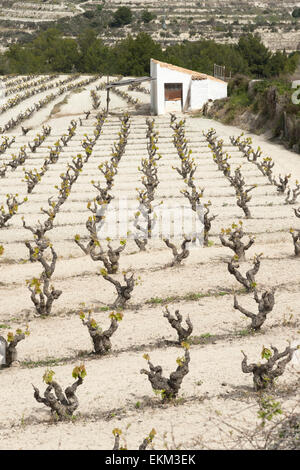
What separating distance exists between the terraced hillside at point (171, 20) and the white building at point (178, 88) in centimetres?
6597

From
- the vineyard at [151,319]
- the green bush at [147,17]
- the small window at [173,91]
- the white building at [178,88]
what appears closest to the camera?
the vineyard at [151,319]

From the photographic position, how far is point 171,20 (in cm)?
13875

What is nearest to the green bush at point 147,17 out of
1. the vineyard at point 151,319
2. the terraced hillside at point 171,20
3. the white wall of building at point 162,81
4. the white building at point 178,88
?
Result: the terraced hillside at point 171,20

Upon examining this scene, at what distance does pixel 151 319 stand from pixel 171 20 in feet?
438

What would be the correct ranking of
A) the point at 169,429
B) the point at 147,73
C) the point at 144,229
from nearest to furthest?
the point at 169,429 → the point at 144,229 → the point at 147,73

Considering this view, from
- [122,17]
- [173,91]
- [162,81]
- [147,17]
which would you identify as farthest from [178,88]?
[147,17]

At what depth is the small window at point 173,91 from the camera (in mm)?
46844

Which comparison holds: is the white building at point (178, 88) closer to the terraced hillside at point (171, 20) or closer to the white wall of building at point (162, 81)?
the white wall of building at point (162, 81)

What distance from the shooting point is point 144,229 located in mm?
20688

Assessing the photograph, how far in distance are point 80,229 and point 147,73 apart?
5139 cm
